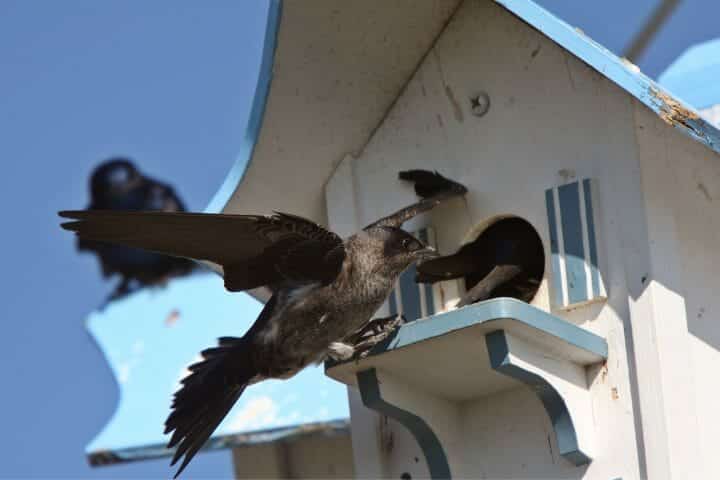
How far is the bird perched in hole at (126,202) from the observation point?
11.9 meters

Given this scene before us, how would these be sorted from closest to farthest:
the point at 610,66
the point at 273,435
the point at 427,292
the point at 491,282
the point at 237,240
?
the point at 610,66
the point at 237,240
the point at 491,282
the point at 427,292
the point at 273,435

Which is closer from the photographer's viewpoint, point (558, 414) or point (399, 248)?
point (558, 414)

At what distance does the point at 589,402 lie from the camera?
470 cm

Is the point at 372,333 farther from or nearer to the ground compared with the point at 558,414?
farther from the ground

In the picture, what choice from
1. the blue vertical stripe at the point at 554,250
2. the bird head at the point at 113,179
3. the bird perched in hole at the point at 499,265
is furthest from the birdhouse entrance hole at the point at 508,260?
the bird head at the point at 113,179

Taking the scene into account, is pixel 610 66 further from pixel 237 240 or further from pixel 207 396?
pixel 207 396

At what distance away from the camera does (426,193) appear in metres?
5.08

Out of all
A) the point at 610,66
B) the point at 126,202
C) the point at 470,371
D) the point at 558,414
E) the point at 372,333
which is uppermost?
the point at 126,202

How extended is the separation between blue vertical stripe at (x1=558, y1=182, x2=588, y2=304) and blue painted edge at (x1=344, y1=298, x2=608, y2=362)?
14cm

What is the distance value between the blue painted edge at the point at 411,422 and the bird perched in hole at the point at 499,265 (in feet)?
1.15

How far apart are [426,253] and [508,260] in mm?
240

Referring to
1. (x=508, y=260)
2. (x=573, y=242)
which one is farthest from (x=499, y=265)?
(x=573, y=242)

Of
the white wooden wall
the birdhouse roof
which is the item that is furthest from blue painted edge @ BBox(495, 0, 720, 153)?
the birdhouse roof

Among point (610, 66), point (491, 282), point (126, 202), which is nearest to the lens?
point (610, 66)
